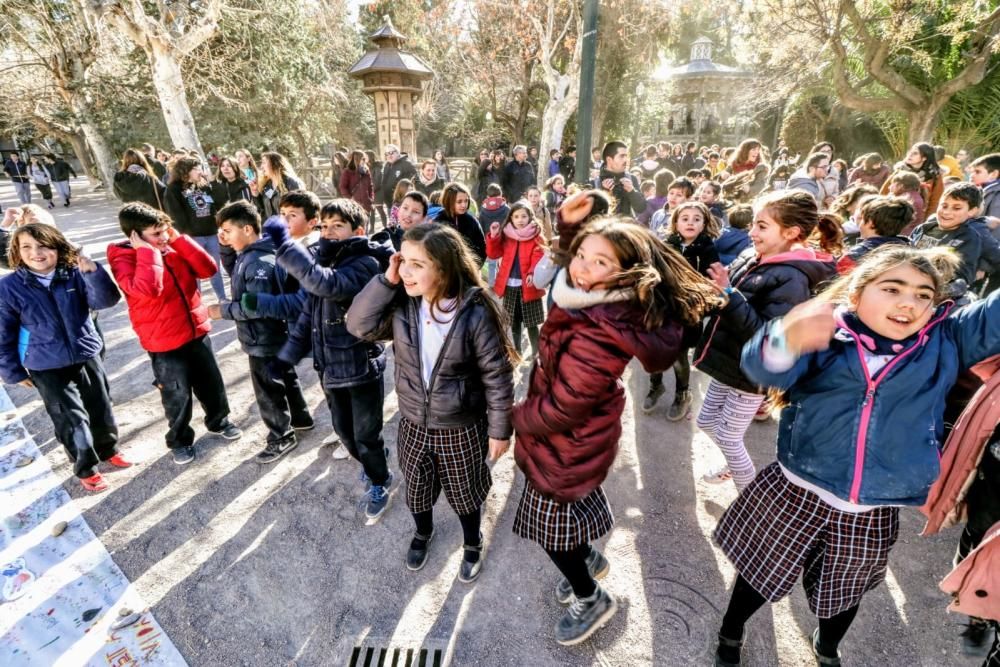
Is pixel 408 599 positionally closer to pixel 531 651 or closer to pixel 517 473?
pixel 531 651

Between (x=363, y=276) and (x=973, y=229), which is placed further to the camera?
(x=973, y=229)

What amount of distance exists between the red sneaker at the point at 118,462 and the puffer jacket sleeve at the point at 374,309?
8.20 feet

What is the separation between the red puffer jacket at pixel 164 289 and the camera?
122 inches

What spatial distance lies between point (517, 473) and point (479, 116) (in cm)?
2659

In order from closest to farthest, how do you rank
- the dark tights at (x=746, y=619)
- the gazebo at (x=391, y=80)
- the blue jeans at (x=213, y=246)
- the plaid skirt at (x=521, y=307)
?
the dark tights at (x=746, y=619)
the plaid skirt at (x=521, y=307)
the blue jeans at (x=213, y=246)
the gazebo at (x=391, y=80)

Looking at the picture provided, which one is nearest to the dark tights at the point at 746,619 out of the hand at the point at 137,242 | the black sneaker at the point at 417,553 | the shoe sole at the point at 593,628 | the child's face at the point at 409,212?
the shoe sole at the point at 593,628

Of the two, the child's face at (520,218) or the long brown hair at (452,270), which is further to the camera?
the child's face at (520,218)

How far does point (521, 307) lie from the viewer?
479 centimetres

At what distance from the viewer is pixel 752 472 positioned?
2.94 m

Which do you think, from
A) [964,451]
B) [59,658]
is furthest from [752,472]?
[59,658]

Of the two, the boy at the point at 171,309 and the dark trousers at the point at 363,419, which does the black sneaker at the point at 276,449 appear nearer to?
the boy at the point at 171,309

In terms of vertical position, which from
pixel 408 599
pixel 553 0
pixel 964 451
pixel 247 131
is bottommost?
pixel 408 599

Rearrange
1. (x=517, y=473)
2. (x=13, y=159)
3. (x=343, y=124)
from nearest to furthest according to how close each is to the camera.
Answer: (x=517, y=473) < (x=13, y=159) < (x=343, y=124)

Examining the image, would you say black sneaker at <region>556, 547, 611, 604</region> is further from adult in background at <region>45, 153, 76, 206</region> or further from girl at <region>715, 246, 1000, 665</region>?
adult in background at <region>45, 153, 76, 206</region>
